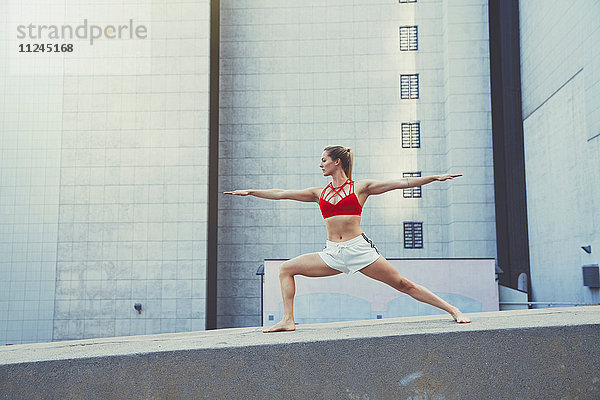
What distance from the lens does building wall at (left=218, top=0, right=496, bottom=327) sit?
30.2m

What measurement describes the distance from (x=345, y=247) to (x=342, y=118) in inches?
974

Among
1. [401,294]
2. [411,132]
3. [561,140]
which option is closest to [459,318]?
[401,294]

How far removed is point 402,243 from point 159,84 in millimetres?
13272

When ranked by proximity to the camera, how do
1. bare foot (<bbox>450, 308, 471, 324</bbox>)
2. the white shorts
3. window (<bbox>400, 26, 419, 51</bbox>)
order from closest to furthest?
bare foot (<bbox>450, 308, 471, 324</bbox>), the white shorts, window (<bbox>400, 26, 419, 51</bbox>)

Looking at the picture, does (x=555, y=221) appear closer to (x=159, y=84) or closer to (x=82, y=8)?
(x=159, y=84)

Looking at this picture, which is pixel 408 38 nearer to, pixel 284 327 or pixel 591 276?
pixel 591 276

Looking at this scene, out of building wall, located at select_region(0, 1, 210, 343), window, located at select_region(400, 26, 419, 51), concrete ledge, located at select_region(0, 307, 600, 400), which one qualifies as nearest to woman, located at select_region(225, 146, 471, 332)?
concrete ledge, located at select_region(0, 307, 600, 400)

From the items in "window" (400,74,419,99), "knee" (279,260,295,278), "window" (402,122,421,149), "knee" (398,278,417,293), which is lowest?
"knee" (398,278,417,293)

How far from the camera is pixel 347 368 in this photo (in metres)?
5.42

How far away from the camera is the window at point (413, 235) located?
99.3 feet

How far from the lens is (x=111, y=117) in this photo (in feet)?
97.3

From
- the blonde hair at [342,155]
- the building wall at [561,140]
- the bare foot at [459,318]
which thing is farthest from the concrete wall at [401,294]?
the bare foot at [459,318]

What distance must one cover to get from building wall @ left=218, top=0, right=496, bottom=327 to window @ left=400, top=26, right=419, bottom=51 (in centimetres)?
26

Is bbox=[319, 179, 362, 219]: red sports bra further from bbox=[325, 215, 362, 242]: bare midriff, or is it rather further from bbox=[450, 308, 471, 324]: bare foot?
bbox=[450, 308, 471, 324]: bare foot
